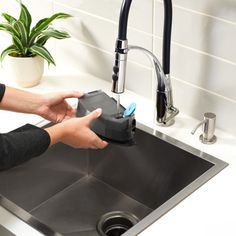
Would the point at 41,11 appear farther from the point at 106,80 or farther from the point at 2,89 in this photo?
the point at 2,89

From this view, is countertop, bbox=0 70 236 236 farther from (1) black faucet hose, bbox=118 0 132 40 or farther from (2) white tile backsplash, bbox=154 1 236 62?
(1) black faucet hose, bbox=118 0 132 40

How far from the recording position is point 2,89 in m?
1.42

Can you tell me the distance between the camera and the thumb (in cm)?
134

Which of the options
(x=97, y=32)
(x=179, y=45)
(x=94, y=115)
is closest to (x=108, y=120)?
(x=94, y=115)

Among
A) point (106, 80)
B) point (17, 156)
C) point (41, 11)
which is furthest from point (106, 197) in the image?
point (41, 11)

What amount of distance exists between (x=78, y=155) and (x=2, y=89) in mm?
308

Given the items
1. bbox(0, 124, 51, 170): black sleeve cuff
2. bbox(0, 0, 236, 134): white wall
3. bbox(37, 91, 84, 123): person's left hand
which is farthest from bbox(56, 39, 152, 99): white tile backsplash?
bbox(0, 124, 51, 170): black sleeve cuff

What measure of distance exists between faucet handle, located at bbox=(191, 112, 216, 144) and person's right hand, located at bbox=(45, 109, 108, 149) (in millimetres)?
246

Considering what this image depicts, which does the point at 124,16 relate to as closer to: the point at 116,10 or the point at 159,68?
the point at 159,68

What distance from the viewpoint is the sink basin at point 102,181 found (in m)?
1.47

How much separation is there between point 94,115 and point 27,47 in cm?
40

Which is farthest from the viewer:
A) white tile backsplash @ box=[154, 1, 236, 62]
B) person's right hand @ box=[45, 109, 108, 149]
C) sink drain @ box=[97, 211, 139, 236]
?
sink drain @ box=[97, 211, 139, 236]

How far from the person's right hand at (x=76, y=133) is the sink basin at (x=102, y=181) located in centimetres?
21

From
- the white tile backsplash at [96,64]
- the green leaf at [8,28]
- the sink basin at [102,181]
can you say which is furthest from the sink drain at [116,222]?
the green leaf at [8,28]
